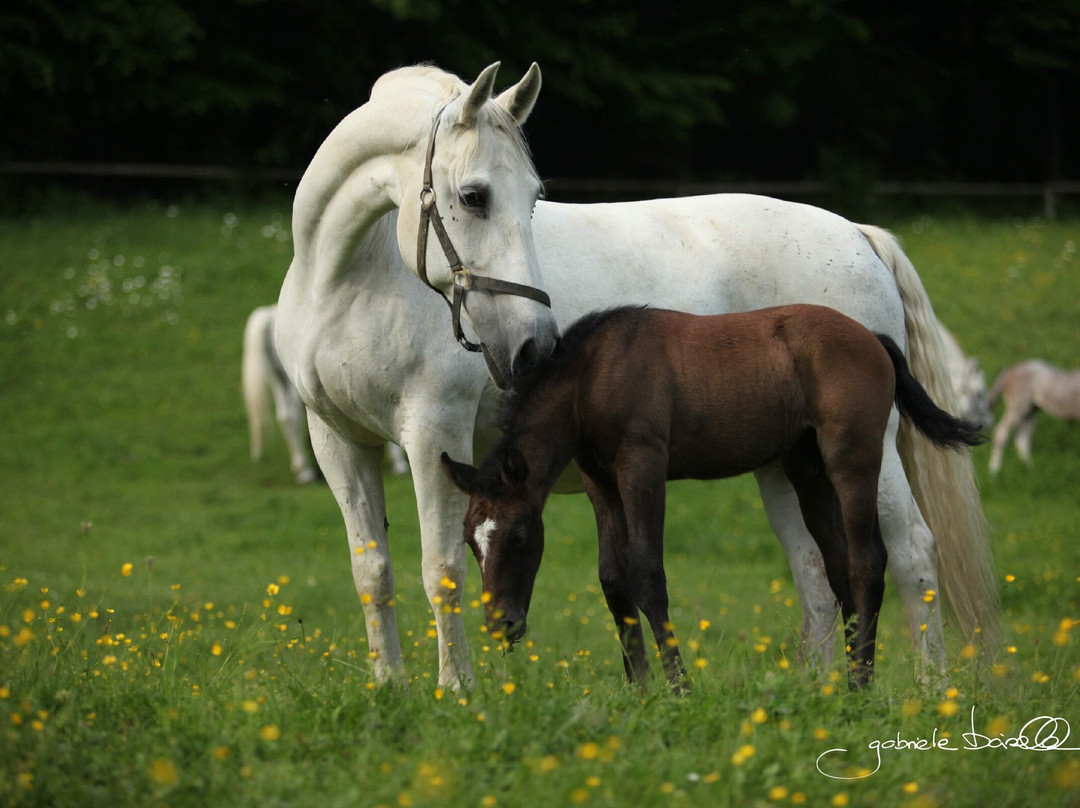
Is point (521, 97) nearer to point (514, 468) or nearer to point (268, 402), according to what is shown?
point (514, 468)

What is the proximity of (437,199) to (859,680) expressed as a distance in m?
2.15

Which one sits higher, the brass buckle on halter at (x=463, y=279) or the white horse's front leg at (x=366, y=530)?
the brass buckle on halter at (x=463, y=279)

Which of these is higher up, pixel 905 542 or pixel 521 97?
pixel 521 97

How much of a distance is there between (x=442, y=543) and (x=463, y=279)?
102 cm

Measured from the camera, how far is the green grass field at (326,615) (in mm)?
2807

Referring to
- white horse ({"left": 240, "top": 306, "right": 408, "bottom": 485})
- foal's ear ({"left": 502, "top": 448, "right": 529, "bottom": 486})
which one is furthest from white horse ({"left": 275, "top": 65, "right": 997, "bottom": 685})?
white horse ({"left": 240, "top": 306, "right": 408, "bottom": 485})

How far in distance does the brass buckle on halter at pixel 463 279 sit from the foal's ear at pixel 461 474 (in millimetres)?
552

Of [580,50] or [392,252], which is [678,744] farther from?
[580,50]

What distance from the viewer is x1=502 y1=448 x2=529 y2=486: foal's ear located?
3.61 m

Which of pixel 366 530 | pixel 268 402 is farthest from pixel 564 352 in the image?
pixel 268 402

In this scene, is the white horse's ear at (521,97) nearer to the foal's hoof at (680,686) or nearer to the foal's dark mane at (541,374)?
the foal's dark mane at (541,374)

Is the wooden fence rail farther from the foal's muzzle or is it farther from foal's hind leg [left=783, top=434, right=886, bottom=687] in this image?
the foal's muzzle

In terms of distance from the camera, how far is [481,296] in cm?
371

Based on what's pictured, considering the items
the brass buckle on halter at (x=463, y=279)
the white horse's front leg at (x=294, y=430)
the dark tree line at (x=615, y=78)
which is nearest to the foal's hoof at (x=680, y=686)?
the brass buckle on halter at (x=463, y=279)
